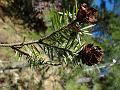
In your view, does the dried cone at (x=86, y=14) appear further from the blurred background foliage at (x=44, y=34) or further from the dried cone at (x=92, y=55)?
the blurred background foliage at (x=44, y=34)

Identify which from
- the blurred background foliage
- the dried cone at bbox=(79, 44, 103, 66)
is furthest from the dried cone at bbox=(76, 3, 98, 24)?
the blurred background foliage

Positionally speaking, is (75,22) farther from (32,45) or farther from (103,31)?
(103,31)

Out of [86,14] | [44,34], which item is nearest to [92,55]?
[86,14]

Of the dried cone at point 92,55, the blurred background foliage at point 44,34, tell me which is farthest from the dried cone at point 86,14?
the blurred background foliage at point 44,34

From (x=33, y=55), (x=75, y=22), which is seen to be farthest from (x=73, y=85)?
(x=75, y=22)

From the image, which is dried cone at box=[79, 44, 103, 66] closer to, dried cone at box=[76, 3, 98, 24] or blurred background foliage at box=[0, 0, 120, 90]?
dried cone at box=[76, 3, 98, 24]

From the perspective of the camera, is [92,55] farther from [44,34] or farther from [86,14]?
[44,34]
